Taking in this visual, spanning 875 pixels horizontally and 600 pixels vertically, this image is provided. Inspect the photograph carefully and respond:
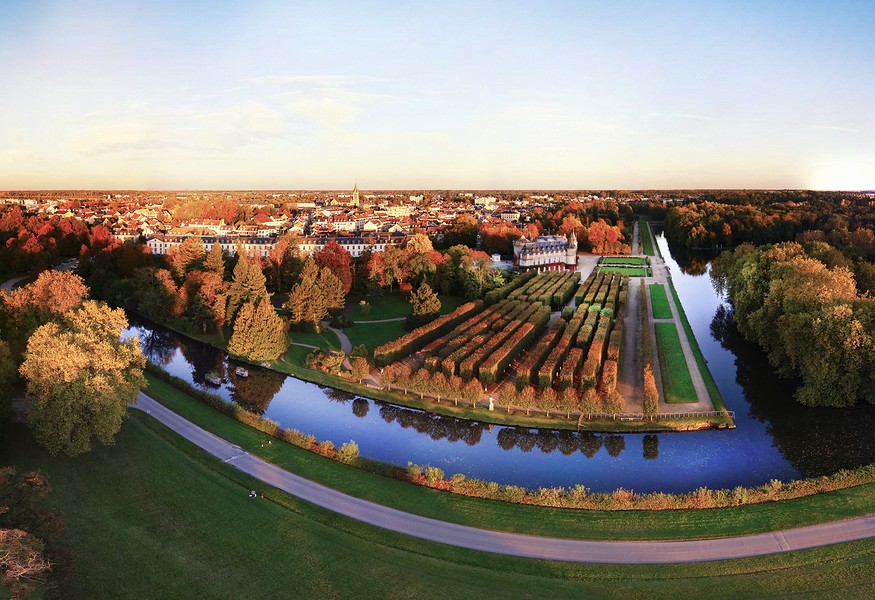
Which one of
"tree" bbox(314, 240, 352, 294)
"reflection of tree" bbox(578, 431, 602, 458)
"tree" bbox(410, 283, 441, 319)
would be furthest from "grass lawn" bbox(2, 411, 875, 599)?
"tree" bbox(314, 240, 352, 294)

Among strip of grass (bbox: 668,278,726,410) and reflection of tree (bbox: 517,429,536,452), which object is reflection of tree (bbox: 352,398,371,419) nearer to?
reflection of tree (bbox: 517,429,536,452)

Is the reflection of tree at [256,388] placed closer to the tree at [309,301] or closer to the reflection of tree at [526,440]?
the tree at [309,301]

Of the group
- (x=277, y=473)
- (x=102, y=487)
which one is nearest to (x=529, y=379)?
(x=277, y=473)

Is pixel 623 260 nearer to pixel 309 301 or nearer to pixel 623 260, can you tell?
pixel 623 260

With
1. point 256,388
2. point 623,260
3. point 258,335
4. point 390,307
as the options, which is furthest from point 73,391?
point 623,260

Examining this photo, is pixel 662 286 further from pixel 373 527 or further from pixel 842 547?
pixel 373 527
